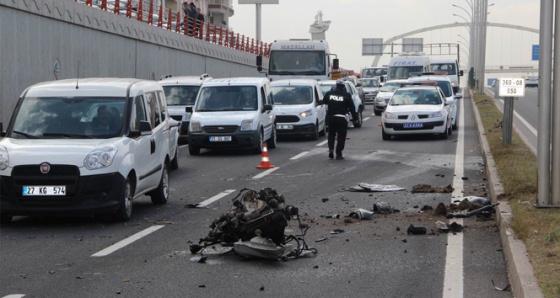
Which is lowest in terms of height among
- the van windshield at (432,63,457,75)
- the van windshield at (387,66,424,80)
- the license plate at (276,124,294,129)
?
the license plate at (276,124,294,129)

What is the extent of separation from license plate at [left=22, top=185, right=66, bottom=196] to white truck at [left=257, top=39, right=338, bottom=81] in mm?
29889

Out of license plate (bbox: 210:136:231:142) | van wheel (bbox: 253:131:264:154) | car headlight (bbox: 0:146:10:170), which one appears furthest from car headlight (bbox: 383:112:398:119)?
car headlight (bbox: 0:146:10:170)

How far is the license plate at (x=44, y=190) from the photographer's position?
1294cm

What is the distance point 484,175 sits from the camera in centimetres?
1970

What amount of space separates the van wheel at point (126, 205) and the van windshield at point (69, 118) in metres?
0.84

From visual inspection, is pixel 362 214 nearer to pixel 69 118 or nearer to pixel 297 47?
pixel 69 118

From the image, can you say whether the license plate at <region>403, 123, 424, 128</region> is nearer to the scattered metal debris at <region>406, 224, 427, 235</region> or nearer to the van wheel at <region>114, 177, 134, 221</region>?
the van wheel at <region>114, 177, 134, 221</region>

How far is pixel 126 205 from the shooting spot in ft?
44.7

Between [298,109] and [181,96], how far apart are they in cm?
343

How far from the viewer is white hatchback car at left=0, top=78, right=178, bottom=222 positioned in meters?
13.0

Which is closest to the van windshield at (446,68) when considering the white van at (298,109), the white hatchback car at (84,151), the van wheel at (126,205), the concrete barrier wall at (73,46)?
the concrete barrier wall at (73,46)

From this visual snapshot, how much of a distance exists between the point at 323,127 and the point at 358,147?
225 inches

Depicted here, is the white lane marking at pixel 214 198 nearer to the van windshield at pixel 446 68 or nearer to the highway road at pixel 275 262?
the highway road at pixel 275 262

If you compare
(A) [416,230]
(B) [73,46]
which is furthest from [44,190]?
(B) [73,46]
